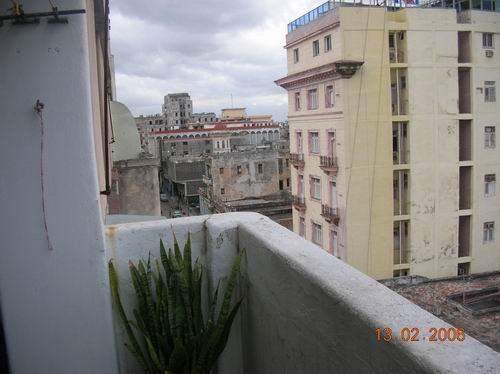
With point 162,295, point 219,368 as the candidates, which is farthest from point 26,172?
point 219,368

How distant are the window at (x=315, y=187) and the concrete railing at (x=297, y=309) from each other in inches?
544

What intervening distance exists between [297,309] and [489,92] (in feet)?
Result: 51.9

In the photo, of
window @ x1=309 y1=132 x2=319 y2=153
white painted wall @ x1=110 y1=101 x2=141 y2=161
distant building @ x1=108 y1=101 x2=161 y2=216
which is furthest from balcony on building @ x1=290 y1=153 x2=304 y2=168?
white painted wall @ x1=110 y1=101 x2=141 y2=161

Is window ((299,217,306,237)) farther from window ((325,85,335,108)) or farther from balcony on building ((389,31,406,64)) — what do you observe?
balcony on building ((389,31,406,64))

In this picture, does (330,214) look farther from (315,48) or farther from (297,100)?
(315,48)

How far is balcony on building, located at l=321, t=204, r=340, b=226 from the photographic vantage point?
15.3 m

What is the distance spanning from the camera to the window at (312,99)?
1559 cm

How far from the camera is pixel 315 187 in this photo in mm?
16734

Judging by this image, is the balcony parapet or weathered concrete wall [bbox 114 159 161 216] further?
the balcony parapet

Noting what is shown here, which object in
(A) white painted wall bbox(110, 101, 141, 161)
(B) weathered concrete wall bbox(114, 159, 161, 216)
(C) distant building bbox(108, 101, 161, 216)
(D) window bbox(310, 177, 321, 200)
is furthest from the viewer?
(D) window bbox(310, 177, 321, 200)

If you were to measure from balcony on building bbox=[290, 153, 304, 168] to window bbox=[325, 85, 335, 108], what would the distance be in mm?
2660

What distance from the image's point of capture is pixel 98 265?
2.33m

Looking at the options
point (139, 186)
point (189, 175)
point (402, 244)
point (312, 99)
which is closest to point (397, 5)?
point (312, 99)

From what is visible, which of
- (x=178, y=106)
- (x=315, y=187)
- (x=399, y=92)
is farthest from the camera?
(x=178, y=106)
